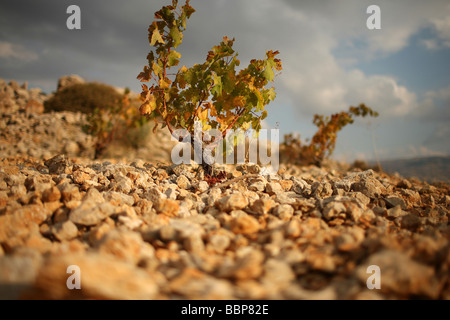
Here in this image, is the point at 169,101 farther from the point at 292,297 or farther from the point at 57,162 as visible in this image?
the point at 292,297

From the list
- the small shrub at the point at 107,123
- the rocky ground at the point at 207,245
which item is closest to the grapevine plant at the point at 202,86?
the rocky ground at the point at 207,245

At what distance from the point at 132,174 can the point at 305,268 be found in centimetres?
210

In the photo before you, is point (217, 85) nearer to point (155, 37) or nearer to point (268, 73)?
point (268, 73)

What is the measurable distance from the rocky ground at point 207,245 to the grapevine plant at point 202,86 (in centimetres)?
81

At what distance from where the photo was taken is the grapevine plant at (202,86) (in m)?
2.57

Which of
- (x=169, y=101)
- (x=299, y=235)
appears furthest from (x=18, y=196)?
(x=299, y=235)

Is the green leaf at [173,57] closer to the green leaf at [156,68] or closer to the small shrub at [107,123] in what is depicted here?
the green leaf at [156,68]

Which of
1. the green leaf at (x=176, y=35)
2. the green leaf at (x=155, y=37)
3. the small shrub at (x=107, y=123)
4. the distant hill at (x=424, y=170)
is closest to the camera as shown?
the green leaf at (x=155, y=37)

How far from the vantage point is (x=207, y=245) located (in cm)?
145

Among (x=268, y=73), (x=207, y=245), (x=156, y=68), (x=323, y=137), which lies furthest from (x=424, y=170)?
(x=207, y=245)

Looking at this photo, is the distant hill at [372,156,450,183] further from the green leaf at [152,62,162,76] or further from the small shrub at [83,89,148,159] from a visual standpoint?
the small shrub at [83,89,148,159]

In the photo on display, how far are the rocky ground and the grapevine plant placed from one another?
2.67ft

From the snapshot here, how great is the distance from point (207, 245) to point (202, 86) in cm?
179

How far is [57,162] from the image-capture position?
3.08 metres
